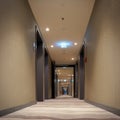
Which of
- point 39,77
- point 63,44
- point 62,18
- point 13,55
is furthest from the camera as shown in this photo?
point 63,44

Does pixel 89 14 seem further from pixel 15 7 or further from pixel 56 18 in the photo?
pixel 15 7

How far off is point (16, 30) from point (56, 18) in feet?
10.5

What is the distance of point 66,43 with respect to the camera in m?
12.0

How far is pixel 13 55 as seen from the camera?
15.4 ft

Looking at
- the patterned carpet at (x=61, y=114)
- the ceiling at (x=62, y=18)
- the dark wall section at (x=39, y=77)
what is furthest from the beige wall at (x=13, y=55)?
the dark wall section at (x=39, y=77)

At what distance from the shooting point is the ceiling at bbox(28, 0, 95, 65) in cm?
664

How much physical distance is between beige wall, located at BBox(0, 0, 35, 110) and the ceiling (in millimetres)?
1017

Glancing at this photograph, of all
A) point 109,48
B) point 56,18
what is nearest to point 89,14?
point 56,18

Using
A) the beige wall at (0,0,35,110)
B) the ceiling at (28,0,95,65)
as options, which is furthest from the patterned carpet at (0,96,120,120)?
the ceiling at (28,0,95,65)

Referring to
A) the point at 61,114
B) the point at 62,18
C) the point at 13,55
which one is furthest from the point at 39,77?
the point at 61,114

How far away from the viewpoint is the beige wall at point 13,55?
397cm

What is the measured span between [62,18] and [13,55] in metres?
3.73

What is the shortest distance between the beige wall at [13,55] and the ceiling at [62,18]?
3.34ft

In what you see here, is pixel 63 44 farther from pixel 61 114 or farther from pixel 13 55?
pixel 61 114
